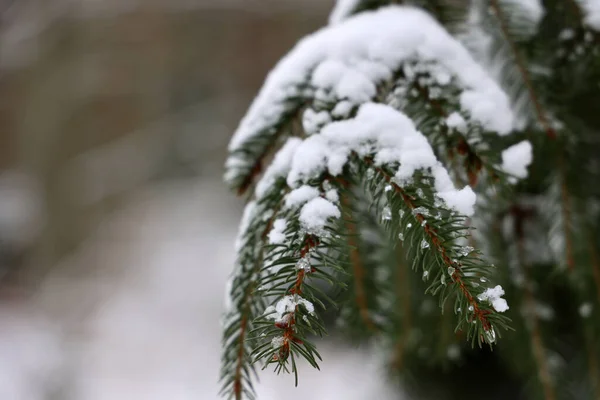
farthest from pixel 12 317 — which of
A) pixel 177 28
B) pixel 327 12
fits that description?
pixel 327 12

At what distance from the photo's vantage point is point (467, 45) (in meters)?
0.52

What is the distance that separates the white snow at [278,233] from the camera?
0.30 m

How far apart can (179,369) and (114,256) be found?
1.24 meters

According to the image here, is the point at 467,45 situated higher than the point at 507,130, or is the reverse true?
the point at 467,45

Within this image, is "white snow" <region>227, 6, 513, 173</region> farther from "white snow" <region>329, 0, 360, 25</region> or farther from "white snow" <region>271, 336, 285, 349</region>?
"white snow" <region>271, 336, 285, 349</region>

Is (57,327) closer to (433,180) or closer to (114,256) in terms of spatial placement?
(114,256)

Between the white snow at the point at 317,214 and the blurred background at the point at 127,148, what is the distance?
2.37m

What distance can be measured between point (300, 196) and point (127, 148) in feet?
11.3

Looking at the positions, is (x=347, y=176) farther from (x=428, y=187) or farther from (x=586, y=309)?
(x=586, y=309)

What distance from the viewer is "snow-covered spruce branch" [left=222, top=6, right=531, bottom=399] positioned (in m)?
0.27

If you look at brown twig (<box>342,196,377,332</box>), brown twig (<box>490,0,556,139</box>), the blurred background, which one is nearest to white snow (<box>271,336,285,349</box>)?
brown twig (<box>342,196,377,332</box>)

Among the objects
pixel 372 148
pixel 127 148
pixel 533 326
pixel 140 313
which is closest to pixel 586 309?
pixel 533 326

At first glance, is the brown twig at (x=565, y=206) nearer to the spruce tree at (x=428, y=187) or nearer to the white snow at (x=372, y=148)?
the spruce tree at (x=428, y=187)

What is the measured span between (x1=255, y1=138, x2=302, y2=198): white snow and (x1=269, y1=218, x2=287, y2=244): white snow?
0.05 m
